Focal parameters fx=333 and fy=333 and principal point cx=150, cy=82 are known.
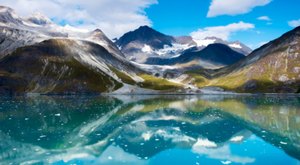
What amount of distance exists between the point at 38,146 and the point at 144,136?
52.5 feet

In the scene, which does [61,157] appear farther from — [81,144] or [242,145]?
[242,145]

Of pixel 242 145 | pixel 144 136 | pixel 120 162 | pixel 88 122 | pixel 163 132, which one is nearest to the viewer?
pixel 120 162

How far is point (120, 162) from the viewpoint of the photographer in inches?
1355

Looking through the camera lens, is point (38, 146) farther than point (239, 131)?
No

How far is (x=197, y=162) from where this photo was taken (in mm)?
34625

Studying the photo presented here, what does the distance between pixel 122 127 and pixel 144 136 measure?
1016cm

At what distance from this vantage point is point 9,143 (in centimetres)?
4406

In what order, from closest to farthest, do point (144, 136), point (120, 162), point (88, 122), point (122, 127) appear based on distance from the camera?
1. point (120, 162)
2. point (144, 136)
3. point (122, 127)
4. point (88, 122)

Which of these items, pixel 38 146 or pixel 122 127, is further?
pixel 122 127

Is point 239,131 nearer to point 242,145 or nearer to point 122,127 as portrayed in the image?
point 242,145

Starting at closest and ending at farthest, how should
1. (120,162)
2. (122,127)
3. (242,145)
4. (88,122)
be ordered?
1. (120,162)
2. (242,145)
3. (122,127)
4. (88,122)

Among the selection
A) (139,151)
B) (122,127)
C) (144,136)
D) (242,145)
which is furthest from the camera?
(122,127)

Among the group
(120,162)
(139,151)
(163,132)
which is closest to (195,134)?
(163,132)

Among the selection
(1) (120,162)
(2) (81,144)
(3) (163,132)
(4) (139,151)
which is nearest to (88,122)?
(3) (163,132)
